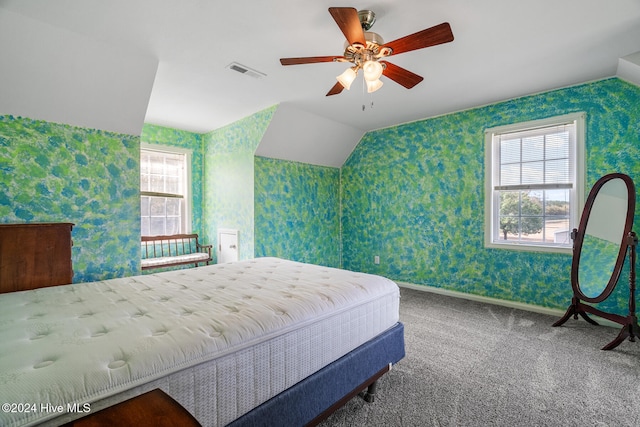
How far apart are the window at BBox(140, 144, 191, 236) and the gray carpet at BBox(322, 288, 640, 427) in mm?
3867

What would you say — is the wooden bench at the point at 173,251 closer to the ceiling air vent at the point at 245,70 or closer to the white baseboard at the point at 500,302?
the ceiling air vent at the point at 245,70

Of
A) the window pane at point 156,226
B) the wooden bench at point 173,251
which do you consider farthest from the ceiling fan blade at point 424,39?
the window pane at point 156,226

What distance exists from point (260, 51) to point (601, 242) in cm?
369

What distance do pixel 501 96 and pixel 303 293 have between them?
3.38 m

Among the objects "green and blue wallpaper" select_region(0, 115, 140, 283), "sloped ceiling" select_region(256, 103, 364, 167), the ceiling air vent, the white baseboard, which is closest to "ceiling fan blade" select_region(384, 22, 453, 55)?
the ceiling air vent

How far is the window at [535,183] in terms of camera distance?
3154 millimetres

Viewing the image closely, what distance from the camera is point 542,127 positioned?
331cm

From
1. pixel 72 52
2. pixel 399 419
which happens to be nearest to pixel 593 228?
pixel 399 419

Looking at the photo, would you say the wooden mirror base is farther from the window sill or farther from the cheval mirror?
the window sill

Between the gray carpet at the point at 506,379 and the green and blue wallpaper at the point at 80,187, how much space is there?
2.78 meters

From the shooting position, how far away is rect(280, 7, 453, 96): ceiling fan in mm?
1601

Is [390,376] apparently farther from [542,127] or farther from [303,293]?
[542,127]

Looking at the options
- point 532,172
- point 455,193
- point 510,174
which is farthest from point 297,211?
point 532,172

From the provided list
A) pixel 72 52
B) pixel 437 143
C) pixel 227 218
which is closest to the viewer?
pixel 72 52
